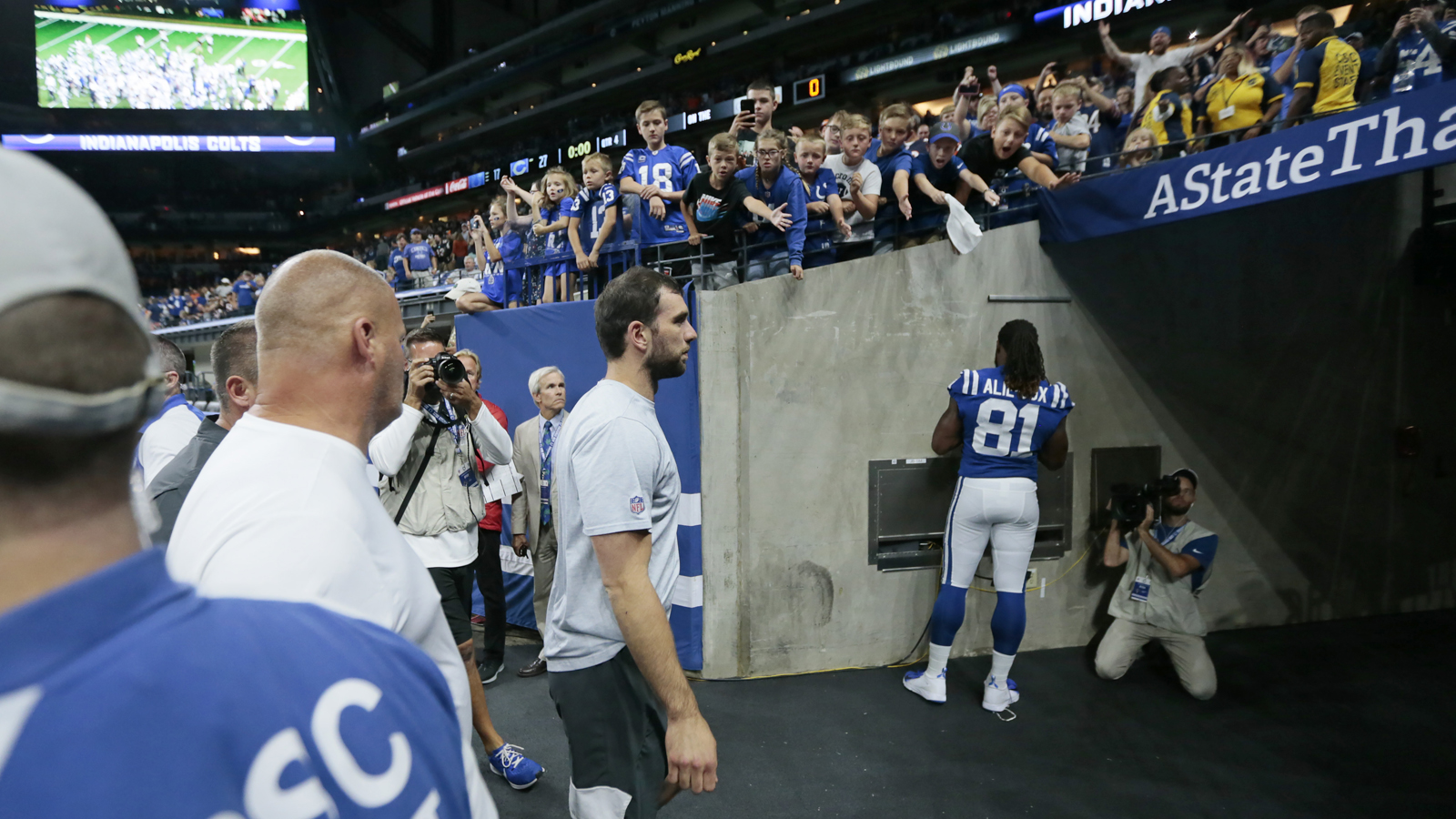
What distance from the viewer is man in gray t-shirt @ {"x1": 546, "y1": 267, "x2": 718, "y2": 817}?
1830 millimetres

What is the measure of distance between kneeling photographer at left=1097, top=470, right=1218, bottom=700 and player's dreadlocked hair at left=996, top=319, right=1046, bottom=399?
1351 millimetres

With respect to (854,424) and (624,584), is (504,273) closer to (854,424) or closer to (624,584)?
(854,424)

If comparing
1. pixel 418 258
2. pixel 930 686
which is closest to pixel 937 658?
pixel 930 686

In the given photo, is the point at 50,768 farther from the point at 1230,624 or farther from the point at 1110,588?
the point at 1230,624

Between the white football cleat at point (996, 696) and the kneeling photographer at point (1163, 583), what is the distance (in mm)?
858

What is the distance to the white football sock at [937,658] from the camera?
4.50 m

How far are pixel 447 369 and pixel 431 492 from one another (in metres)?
0.69

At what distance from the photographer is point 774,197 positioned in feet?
17.8

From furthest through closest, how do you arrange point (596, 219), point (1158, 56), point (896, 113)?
point (1158, 56) → point (596, 219) → point (896, 113)

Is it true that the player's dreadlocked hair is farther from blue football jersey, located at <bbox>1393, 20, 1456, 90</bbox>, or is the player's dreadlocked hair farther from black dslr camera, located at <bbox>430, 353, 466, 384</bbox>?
black dslr camera, located at <bbox>430, 353, 466, 384</bbox>

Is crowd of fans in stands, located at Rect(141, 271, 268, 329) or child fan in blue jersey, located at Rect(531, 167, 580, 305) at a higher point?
crowd of fans in stands, located at Rect(141, 271, 268, 329)

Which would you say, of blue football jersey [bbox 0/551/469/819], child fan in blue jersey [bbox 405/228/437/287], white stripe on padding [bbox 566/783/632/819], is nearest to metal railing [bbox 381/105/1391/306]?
white stripe on padding [bbox 566/783/632/819]

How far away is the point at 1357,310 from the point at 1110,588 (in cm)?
301

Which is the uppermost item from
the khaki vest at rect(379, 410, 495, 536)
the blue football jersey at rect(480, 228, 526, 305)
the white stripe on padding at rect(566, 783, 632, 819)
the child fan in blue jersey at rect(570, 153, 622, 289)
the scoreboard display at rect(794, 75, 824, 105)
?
the scoreboard display at rect(794, 75, 824, 105)
